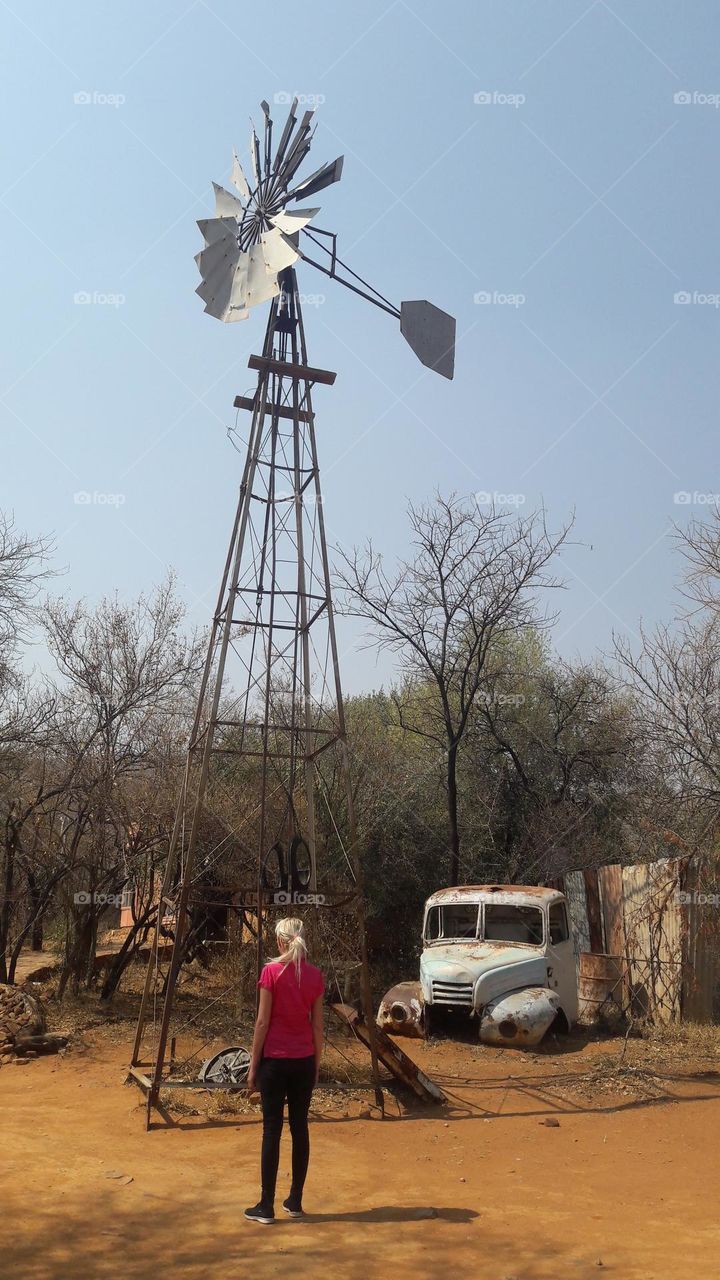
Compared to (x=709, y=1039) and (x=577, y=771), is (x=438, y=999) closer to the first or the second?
(x=709, y=1039)

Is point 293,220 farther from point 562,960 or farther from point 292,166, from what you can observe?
point 562,960

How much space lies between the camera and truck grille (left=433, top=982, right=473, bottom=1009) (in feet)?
42.3

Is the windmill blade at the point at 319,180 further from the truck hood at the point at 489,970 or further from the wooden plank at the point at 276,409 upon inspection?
the truck hood at the point at 489,970

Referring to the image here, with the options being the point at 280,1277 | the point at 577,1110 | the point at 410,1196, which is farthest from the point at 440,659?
the point at 280,1277

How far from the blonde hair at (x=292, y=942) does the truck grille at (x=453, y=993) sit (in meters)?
7.24

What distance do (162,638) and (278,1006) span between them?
14.3 metres

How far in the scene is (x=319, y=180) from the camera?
1102cm

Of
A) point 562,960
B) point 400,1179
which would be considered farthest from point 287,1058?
point 562,960

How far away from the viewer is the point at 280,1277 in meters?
5.18

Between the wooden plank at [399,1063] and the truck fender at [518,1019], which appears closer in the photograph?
the wooden plank at [399,1063]

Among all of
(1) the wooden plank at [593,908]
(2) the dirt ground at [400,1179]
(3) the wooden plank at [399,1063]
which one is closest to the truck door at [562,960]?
(2) the dirt ground at [400,1179]

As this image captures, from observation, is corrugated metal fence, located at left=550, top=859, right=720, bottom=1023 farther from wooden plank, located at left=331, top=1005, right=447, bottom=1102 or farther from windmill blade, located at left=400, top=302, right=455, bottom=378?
windmill blade, located at left=400, top=302, right=455, bottom=378

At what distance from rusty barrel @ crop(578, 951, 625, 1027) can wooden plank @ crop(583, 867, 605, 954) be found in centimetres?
118

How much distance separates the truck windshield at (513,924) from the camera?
1380cm
